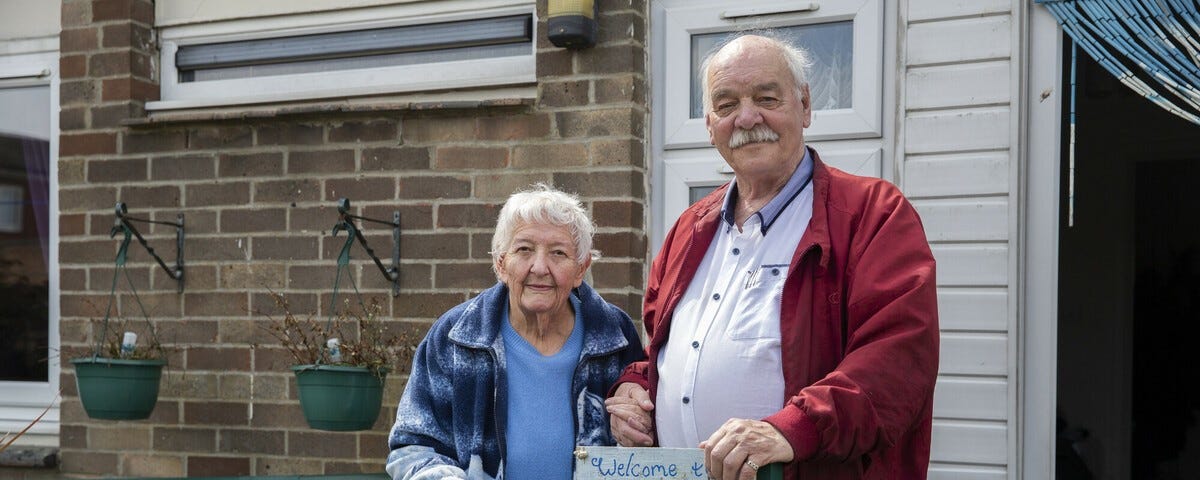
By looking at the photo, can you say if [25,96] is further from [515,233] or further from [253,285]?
[515,233]

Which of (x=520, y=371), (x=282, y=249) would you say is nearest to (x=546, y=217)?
(x=520, y=371)

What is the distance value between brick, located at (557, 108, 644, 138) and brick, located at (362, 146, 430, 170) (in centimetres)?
50

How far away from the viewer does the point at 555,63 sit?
3721mm

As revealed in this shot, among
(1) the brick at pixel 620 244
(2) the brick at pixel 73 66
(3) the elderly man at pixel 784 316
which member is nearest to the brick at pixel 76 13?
(2) the brick at pixel 73 66

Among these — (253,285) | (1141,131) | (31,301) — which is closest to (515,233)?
(253,285)

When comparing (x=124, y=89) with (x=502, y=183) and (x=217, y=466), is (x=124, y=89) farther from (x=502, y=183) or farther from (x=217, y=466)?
(x=502, y=183)

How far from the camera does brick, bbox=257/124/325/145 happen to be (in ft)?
13.2

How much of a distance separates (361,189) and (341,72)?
18.4 inches

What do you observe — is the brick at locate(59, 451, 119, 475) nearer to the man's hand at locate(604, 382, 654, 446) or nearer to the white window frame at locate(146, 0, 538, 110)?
the white window frame at locate(146, 0, 538, 110)

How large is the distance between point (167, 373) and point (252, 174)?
80 cm

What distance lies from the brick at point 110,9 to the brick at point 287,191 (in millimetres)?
847

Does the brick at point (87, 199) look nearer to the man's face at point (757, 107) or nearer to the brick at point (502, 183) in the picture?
the brick at point (502, 183)

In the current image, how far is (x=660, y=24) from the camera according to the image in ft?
12.2

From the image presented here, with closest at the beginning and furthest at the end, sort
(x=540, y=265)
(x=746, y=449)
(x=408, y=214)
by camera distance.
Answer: (x=746, y=449)
(x=540, y=265)
(x=408, y=214)
